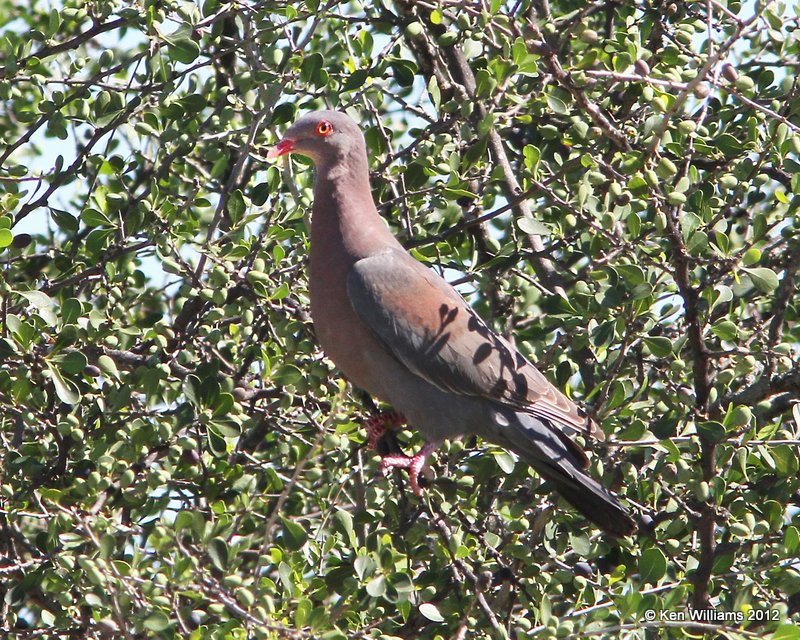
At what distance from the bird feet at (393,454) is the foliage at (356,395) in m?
0.10

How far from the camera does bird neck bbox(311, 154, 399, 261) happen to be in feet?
14.1

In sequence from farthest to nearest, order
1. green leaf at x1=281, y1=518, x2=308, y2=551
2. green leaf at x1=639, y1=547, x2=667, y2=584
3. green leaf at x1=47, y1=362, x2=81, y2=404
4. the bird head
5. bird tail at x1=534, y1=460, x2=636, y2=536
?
the bird head < bird tail at x1=534, y1=460, x2=636, y2=536 < green leaf at x1=47, y1=362, x2=81, y2=404 < green leaf at x1=639, y1=547, x2=667, y2=584 < green leaf at x1=281, y1=518, x2=308, y2=551

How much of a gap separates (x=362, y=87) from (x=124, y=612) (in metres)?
2.12

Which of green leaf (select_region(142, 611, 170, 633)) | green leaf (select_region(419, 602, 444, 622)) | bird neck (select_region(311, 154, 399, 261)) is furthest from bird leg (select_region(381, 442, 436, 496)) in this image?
green leaf (select_region(142, 611, 170, 633))

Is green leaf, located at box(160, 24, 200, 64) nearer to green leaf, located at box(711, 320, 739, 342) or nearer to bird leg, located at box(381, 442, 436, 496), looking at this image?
bird leg, located at box(381, 442, 436, 496)

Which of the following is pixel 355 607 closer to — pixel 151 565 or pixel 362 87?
pixel 151 565

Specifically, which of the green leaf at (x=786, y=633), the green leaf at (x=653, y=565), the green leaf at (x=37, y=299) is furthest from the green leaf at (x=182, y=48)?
the green leaf at (x=786, y=633)

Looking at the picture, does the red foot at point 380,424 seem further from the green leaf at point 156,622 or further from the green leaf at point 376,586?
the green leaf at point 156,622

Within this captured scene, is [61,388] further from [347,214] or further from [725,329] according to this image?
[725,329]

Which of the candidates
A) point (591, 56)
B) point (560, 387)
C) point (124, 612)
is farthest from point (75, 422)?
point (591, 56)

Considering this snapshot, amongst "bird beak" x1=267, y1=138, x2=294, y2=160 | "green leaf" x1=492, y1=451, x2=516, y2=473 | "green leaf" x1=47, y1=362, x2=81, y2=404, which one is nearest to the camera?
"green leaf" x1=47, y1=362, x2=81, y2=404

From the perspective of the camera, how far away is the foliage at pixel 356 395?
344cm

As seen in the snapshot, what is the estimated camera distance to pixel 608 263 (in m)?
3.80

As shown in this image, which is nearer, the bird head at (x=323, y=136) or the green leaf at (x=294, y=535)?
the green leaf at (x=294, y=535)
